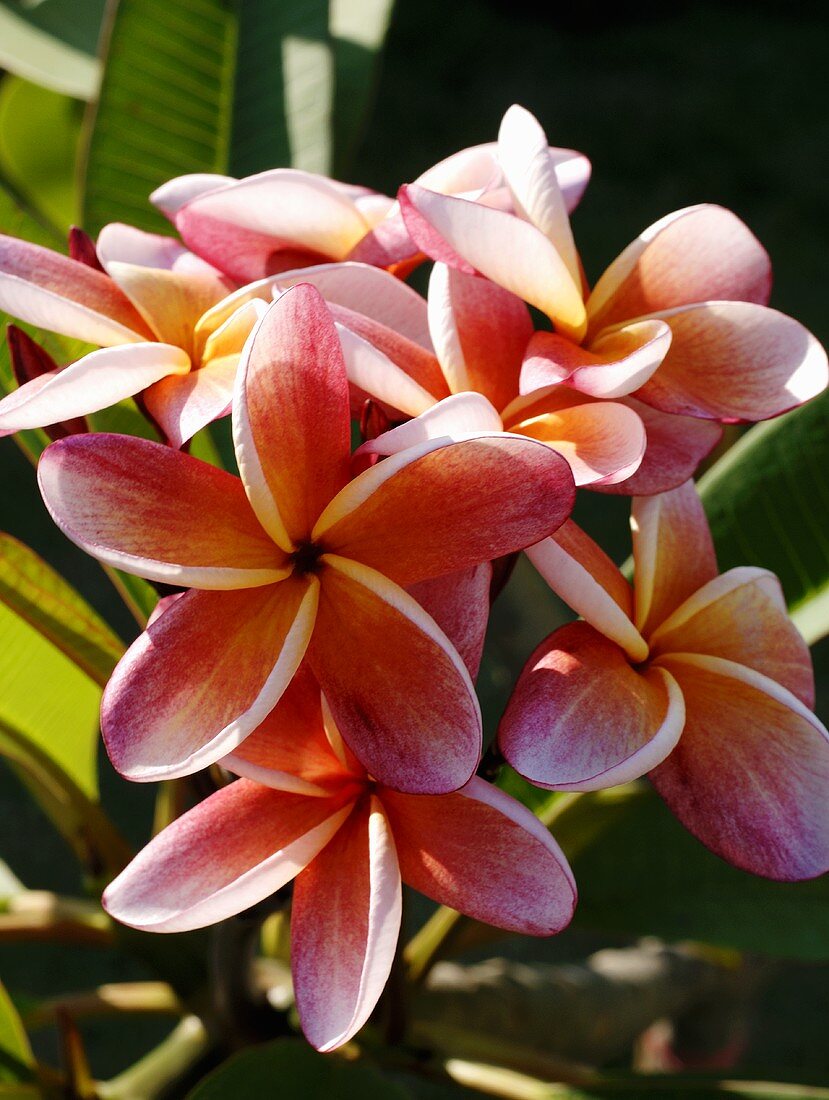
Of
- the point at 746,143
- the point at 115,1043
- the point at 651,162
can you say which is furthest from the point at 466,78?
the point at 115,1043

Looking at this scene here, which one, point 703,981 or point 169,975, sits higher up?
point 169,975

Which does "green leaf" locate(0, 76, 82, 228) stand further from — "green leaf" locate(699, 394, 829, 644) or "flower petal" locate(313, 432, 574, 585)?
"flower petal" locate(313, 432, 574, 585)

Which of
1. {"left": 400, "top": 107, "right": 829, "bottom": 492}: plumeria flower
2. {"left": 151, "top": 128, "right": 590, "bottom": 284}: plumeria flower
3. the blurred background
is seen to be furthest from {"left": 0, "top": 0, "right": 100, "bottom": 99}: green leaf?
the blurred background

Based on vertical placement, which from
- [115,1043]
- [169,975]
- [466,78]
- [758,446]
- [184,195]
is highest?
[184,195]

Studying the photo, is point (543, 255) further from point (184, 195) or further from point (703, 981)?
point (703, 981)

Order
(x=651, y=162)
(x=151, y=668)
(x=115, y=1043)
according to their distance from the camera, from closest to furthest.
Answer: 1. (x=151, y=668)
2. (x=115, y=1043)
3. (x=651, y=162)

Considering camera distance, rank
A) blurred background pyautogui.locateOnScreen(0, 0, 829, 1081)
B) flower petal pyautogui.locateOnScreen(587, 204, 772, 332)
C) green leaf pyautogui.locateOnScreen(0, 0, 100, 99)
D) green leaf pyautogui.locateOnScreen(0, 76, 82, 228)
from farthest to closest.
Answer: blurred background pyautogui.locateOnScreen(0, 0, 829, 1081)
green leaf pyautogui.locateOnScreen(0, 76, 82, 228)
green leaf pyautogui.locateOnScreen(0, 0, 100, 99)
flower petal pyautogui.locateOnScreen(587, 204, 772, 332)

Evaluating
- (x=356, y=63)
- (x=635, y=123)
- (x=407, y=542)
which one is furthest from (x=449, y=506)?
(x=635, y=123)
